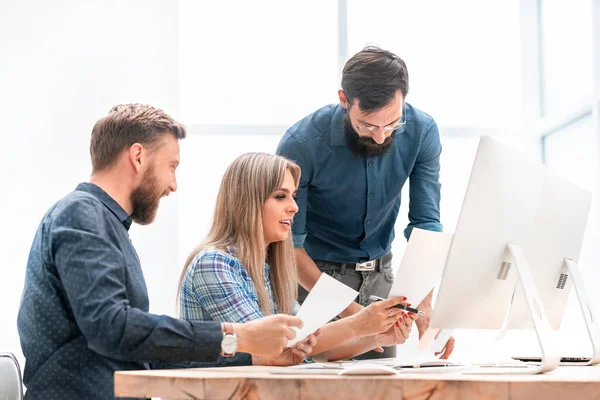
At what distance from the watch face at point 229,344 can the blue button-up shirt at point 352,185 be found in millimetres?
1137

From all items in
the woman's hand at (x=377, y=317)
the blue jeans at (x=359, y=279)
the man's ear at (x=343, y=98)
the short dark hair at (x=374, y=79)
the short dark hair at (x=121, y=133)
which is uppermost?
the short dark hair at (x=374, y=79)

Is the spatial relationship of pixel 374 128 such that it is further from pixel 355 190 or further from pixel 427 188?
pixel 427 188

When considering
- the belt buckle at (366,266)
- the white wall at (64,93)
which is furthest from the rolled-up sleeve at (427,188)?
the white wall at (64,93)

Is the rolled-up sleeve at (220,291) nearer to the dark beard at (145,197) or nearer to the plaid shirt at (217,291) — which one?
the plaid shirt at (217,291)

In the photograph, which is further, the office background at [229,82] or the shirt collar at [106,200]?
the office background at [229,82]

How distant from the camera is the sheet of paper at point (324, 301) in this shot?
5.35ft

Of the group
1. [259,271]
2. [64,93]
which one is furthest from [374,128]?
[64,93]

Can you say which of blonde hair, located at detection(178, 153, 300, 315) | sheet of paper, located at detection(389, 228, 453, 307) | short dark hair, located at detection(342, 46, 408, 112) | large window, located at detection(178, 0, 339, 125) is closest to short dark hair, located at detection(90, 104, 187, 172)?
blonde hair, located at detection(178, 153, 300, 315)

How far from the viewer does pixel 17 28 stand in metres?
3.95

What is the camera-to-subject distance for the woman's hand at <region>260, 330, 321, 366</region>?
1848 mm

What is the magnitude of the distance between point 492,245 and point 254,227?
84cm

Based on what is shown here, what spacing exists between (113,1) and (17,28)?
51 centimetres

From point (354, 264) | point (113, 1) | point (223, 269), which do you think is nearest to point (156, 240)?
point (113, 1)

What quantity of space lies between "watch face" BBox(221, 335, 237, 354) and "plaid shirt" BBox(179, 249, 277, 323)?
33 centimetres
